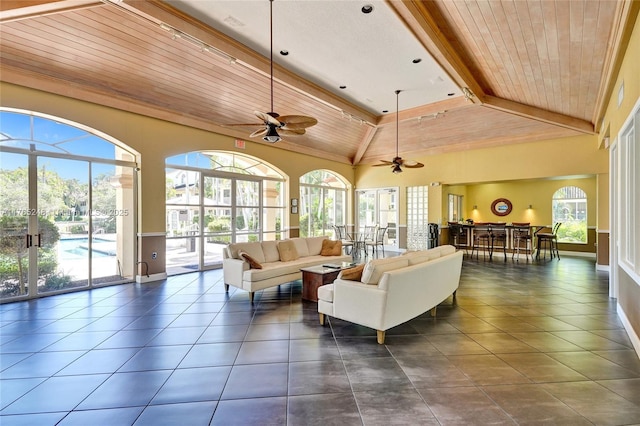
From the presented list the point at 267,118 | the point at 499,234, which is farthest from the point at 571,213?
the point at 267,118

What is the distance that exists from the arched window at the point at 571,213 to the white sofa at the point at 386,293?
29.2 feet

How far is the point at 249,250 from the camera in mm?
5625

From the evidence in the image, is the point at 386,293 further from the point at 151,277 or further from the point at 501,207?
the point at 501,207

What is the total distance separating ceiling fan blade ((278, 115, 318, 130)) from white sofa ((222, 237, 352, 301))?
2.36m

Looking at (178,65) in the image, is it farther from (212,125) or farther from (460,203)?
(460,203)

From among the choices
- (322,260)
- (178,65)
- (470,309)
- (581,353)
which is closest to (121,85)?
(178,65)

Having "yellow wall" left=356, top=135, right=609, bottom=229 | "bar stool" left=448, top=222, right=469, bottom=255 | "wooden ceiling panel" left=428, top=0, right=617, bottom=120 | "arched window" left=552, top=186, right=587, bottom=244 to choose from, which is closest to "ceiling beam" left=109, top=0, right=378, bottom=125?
"wooden ceiling panel" left=428, top=0, right=617, bottom=120

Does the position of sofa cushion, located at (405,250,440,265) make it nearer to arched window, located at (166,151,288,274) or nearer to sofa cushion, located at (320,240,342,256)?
sofa cushion, located at (320,240,342,256)

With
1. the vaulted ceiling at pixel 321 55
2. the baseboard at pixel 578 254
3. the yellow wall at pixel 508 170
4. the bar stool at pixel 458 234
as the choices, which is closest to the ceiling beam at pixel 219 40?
the vaulted ceiling at pixel 321 55

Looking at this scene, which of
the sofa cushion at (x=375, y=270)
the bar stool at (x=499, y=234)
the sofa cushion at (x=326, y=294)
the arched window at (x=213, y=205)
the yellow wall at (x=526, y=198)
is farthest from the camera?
the yellow wall at (x=526, y=198)

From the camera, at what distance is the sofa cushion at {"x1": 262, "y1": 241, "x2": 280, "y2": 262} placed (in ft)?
19.4

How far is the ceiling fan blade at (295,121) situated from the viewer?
4.05m

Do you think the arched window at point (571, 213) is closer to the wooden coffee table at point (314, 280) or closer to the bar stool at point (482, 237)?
the bar stool at point (482, 237)

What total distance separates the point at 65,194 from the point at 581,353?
7808mm
